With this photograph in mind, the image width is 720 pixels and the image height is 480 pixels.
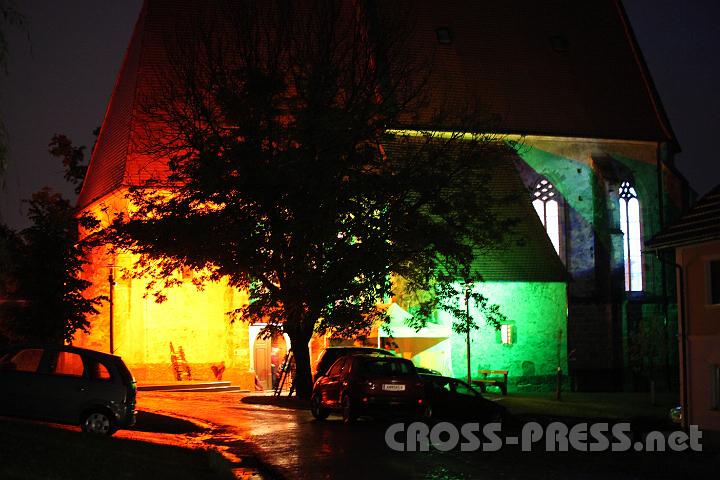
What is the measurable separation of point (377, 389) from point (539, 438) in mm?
3689

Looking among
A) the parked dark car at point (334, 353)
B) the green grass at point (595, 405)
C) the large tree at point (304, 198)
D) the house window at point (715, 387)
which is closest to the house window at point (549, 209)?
the green grass at point (595, 405)

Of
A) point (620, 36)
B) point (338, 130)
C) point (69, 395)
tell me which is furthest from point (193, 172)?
point (620, 36)

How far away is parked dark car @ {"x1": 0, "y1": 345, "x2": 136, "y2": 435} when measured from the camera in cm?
1669

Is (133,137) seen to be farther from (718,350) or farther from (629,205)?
(718,350)

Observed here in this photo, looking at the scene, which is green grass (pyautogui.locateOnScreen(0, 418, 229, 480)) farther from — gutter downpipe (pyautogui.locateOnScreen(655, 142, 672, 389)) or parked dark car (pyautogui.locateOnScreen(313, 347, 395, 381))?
gutter downpipe (pyautogui.locateOnScreen(655, 142, 672, 389))

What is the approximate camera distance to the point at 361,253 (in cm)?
2756

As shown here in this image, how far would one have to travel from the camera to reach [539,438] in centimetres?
1872

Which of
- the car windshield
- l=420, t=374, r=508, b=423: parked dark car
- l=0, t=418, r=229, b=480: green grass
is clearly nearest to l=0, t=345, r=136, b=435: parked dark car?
l=0, t=418, r=229, b=480: green grass

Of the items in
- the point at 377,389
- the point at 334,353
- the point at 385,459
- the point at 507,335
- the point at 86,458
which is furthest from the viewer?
the point at 507,335

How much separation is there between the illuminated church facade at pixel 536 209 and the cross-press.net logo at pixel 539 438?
13881 mm

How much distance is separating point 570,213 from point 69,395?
29.6 meters

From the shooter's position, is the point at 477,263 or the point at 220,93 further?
the point at 477,263

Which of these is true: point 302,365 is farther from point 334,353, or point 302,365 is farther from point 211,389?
point 211,389

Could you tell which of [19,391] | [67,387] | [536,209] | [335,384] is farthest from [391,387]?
[536,209]
